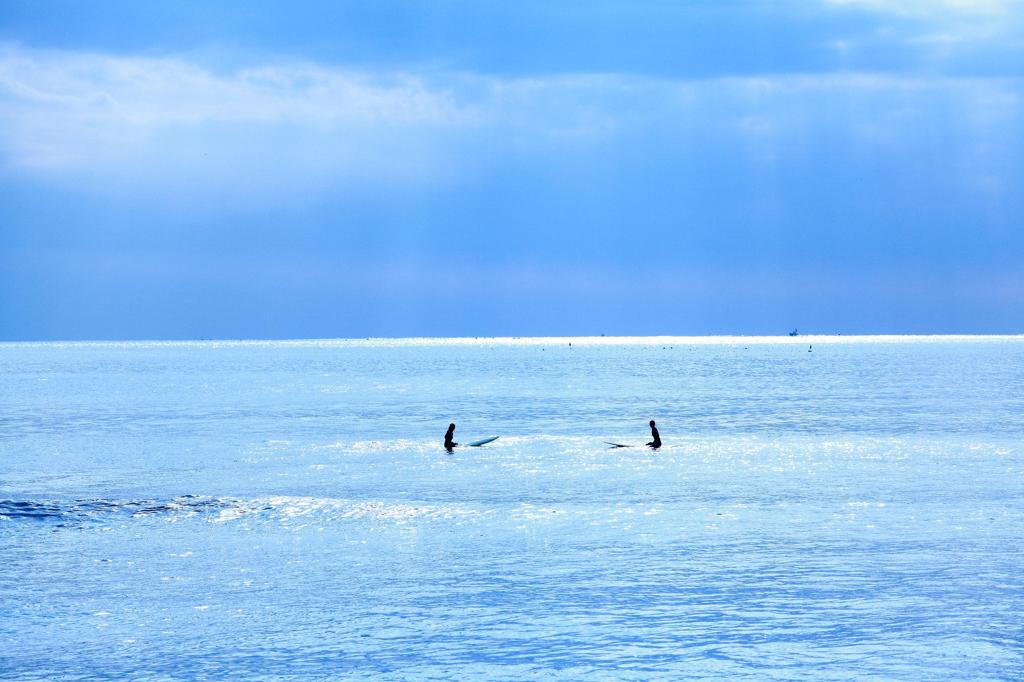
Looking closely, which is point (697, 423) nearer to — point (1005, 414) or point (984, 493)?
point (1005, 414)

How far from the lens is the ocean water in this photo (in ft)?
67.1

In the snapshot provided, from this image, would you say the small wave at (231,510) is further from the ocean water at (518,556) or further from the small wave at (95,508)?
the ocean water at (518,556)

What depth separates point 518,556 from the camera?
2902cm

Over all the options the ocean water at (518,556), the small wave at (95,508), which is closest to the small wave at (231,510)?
the small wave at (95,508)

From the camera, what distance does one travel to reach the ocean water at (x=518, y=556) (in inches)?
805

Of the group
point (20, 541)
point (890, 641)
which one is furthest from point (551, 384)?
point (890, 641)

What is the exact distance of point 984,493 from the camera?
1550 inches

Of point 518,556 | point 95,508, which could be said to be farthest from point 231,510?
point 518,556

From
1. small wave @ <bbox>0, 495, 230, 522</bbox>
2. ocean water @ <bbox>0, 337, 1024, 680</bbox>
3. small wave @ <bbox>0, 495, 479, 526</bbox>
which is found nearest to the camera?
ocean water @ <bbox>0, 337, 1024, 680</bbox>

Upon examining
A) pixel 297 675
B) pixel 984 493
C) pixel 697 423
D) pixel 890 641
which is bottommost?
pixel 297 675

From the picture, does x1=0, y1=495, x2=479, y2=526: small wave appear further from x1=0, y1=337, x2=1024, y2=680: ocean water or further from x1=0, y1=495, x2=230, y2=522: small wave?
x1=0, y1=337, x2=1024, y2=680: ocean water

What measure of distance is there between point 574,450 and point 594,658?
122 feet

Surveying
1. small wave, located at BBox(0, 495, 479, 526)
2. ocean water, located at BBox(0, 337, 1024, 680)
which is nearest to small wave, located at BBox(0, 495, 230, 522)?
small wave, located at BBox(0, 495, 479, 526)

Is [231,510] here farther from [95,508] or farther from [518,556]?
[518,556]
